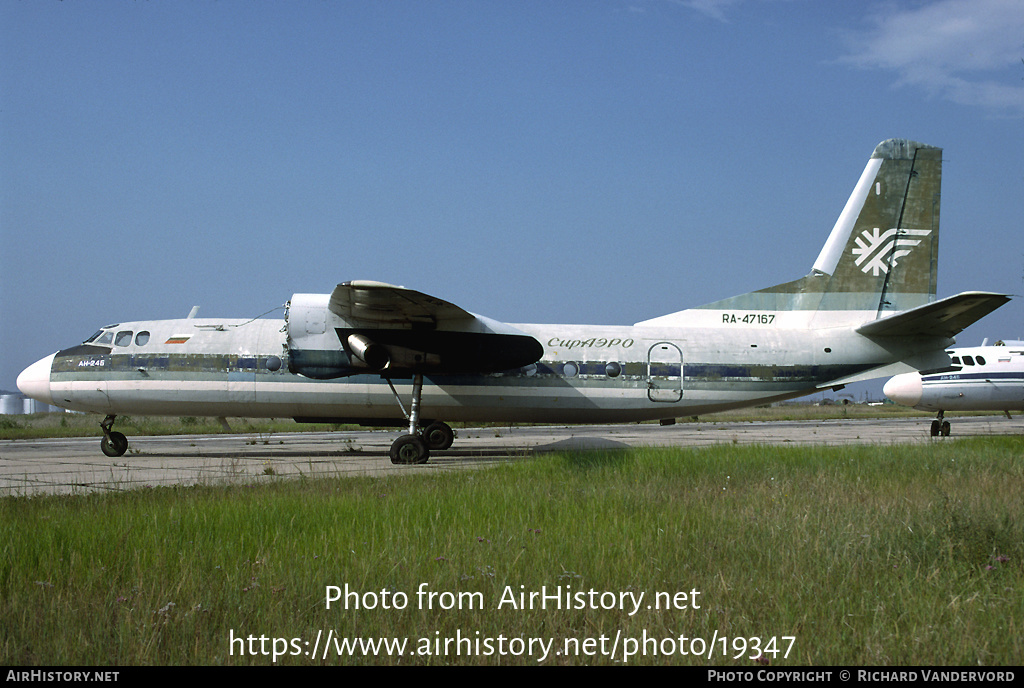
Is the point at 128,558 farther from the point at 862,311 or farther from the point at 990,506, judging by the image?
the point at 862,311

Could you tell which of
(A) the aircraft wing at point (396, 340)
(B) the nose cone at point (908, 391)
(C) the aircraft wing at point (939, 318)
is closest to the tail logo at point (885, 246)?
(C) the aircraft wing at point (939, 318)

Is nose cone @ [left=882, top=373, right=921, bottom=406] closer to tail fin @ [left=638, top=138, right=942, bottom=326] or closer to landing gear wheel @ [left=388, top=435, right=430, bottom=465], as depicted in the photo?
tail fin @ [left=638, top=138, right=942, bottom=326]

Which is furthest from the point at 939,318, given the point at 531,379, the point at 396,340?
the point at 396,340

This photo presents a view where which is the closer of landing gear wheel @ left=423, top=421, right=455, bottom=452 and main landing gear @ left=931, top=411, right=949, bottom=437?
landing gear wheel @ left=423, top=421, right=455, bottom=452

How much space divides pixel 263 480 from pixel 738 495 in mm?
6725

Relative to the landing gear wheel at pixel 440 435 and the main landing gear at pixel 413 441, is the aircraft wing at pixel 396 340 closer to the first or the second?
the main landing gear at pixel 413 441

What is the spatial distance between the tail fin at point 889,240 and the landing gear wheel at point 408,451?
9850 millimetres

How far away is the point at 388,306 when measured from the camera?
13828 mm

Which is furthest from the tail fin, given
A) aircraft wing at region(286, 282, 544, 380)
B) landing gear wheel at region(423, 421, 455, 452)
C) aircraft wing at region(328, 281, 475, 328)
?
landing gear wheel at region(423, 421, 455, 452)

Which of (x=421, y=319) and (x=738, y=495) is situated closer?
(x=738, y=495)

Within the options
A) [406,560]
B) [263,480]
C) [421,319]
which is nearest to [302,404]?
[421,319]

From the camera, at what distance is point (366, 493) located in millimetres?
8289

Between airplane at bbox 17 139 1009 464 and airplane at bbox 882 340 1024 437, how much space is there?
28.7ft

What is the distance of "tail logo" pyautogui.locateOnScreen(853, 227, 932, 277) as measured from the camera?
16.6 metres
